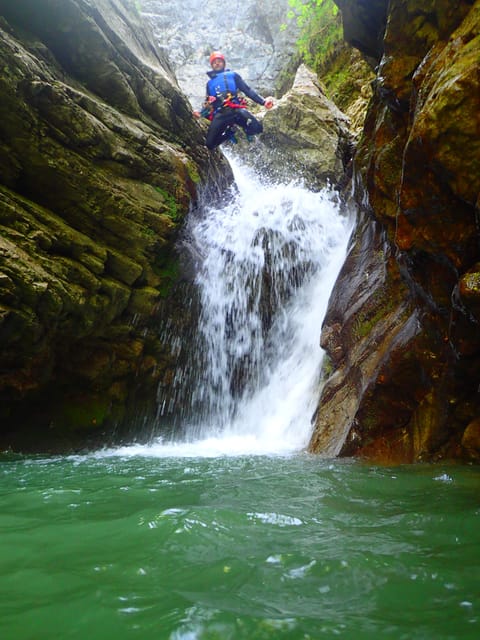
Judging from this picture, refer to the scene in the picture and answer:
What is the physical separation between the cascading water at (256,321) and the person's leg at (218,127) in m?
1.88

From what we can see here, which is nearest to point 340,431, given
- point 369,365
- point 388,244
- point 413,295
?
point 369,365

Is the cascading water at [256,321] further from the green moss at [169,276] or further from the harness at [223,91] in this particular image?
the harness at [223,91]

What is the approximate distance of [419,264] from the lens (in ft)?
16.8

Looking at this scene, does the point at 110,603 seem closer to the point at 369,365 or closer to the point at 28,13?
the point at 369,365

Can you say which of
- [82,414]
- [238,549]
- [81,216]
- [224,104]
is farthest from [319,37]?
[238,549]

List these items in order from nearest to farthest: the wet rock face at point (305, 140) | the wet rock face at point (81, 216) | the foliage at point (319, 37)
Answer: the wet rock face at point (81, 216)
the wet rock face at point (305, 140)
the foliage at point (319, 37)

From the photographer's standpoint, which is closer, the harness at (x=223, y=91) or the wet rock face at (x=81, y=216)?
the wet rock face at (x=81, y=216)

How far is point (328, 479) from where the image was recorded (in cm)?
448

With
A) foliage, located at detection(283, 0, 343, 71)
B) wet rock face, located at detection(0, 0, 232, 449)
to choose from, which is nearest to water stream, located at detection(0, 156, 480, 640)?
wet rock face, located at detection(0, 0, 232, 449)

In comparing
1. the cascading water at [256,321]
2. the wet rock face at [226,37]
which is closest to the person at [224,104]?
the cascading water at [256,321]

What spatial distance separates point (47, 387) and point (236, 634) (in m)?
8.52

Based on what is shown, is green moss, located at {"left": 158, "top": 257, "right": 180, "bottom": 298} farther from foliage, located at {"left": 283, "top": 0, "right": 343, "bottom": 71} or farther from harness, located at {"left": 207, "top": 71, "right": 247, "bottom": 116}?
foliage, located at {"left": 283, "top": 0, "right": 343, "bottom": 71}

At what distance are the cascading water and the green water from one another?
5.29 meters

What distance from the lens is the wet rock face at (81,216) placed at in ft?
25.0
